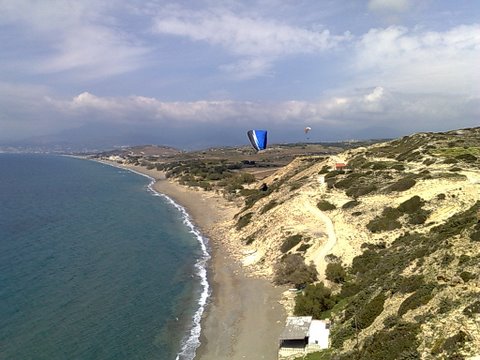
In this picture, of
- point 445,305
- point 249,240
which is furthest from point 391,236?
point 445,305

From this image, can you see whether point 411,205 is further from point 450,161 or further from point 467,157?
point 467,157

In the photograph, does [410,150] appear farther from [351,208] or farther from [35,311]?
[35,311]

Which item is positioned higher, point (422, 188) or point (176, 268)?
point (422, 188)

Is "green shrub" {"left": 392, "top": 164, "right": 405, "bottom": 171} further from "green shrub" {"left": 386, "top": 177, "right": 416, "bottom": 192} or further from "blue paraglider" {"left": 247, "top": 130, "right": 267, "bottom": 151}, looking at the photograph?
"blue paraglider" {"left": 247, "top": 130, "right": 267, "bottom": 151}

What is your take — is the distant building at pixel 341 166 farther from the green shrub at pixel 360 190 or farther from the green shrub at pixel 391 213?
the green shrub at pixel 391 213

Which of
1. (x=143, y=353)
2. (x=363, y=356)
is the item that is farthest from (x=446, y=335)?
(x=143, y=353)

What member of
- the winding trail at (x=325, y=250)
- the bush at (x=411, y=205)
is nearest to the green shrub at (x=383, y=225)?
the bush at (x=411, y=205)

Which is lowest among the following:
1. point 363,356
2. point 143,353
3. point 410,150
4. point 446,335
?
point 143,353
